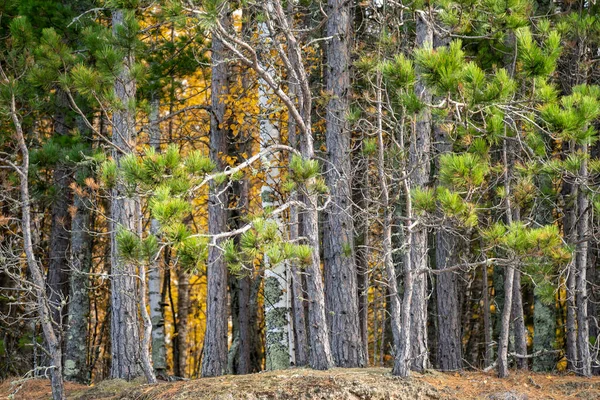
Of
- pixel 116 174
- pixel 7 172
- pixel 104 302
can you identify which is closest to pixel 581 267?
pixel 116 174

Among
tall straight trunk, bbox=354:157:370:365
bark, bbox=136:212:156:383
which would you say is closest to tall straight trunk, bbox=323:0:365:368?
tall straight trunk, bbox=354:157:370:365

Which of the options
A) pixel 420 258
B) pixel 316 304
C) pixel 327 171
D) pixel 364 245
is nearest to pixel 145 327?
pixel 316 304

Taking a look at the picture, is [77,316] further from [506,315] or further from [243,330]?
[506,315]

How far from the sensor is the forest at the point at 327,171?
234 inches

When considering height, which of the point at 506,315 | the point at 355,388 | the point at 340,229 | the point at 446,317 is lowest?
the point at 355,388

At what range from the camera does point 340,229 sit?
872 cm

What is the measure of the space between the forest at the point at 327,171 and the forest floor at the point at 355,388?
307mm

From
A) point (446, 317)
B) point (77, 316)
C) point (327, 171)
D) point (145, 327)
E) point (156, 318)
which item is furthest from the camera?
point (156, 318)

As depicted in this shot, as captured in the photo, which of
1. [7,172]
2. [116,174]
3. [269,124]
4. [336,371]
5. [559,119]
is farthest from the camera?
[7,172]

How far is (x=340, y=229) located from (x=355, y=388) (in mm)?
2697

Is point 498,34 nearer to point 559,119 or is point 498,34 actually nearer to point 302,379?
point 559,119

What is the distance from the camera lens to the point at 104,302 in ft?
58.5

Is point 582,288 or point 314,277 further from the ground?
point 314,277

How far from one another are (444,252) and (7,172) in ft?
23.7
